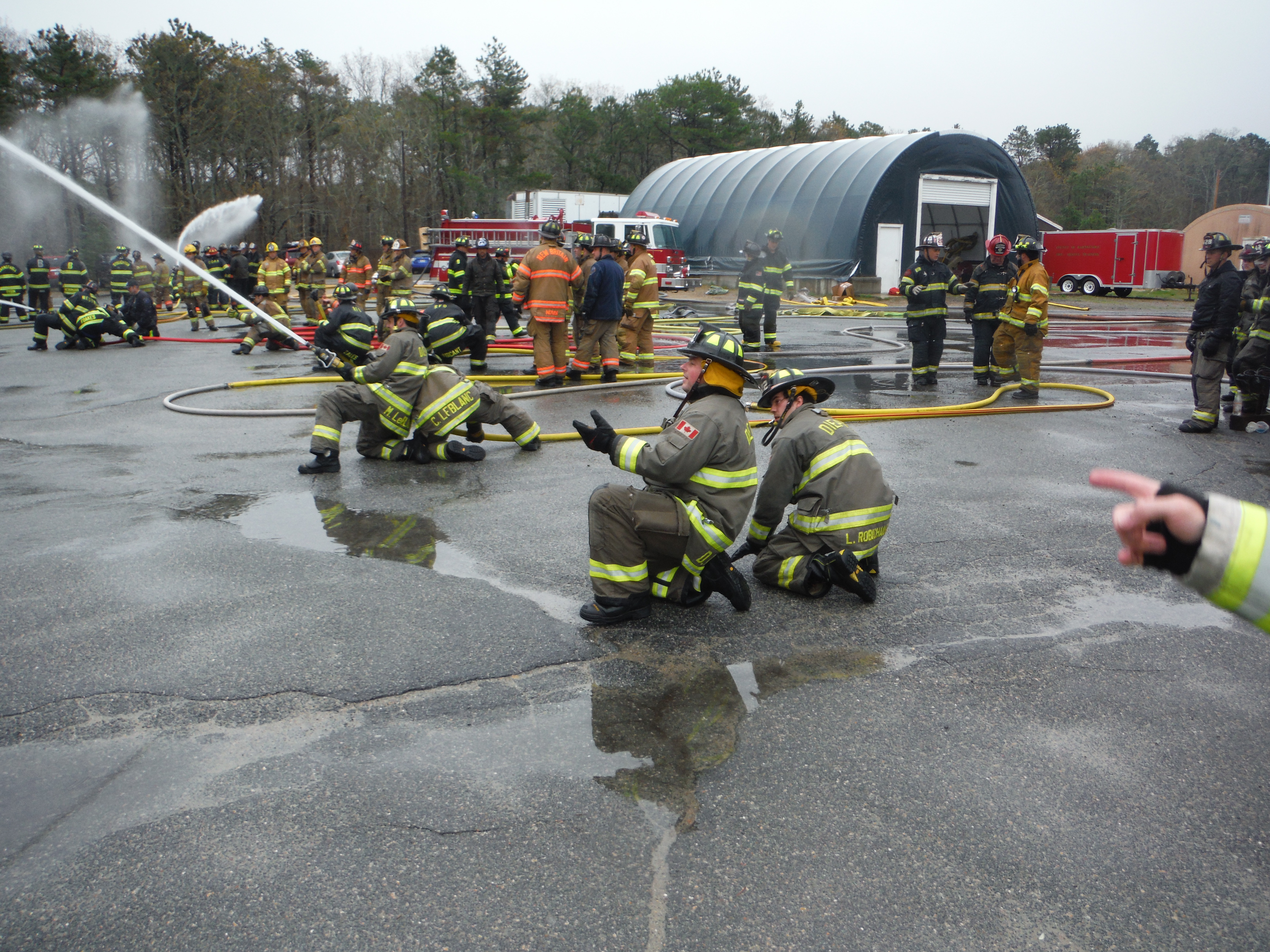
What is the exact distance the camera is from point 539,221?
32.3m

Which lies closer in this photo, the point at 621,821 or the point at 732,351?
the point at 621,821

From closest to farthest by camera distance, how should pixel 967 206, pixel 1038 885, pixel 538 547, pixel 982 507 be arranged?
pixel 1038 885
pixel 538 547
pixel 982 507
pixel 967 206

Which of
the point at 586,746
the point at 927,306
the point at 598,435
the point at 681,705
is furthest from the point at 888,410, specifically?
the point at 586,746

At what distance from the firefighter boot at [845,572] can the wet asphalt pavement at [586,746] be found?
0.13 m

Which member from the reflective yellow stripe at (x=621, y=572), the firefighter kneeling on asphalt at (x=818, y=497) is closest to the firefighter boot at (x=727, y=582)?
the reflective yellow stripe at (x=621, y=572)

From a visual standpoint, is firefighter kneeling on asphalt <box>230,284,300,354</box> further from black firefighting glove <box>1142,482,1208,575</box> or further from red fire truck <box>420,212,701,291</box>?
black firefighting glove <box>1142,482,1208,575</box>

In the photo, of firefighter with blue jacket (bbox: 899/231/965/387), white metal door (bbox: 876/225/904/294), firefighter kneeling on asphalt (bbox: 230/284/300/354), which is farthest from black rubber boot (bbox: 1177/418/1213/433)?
white metal door (bbox: 876/225/904/294)

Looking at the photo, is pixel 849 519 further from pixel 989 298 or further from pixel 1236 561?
pixel 989 298

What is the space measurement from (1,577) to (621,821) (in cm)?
397

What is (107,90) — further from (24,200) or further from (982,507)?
(982,507)

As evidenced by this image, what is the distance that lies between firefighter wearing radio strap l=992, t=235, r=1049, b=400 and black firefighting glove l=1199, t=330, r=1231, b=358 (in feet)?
5.58

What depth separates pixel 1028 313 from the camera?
1012cm

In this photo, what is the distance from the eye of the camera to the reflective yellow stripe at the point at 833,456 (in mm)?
4602

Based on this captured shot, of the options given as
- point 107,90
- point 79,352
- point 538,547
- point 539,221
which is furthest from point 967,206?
point 107,90
